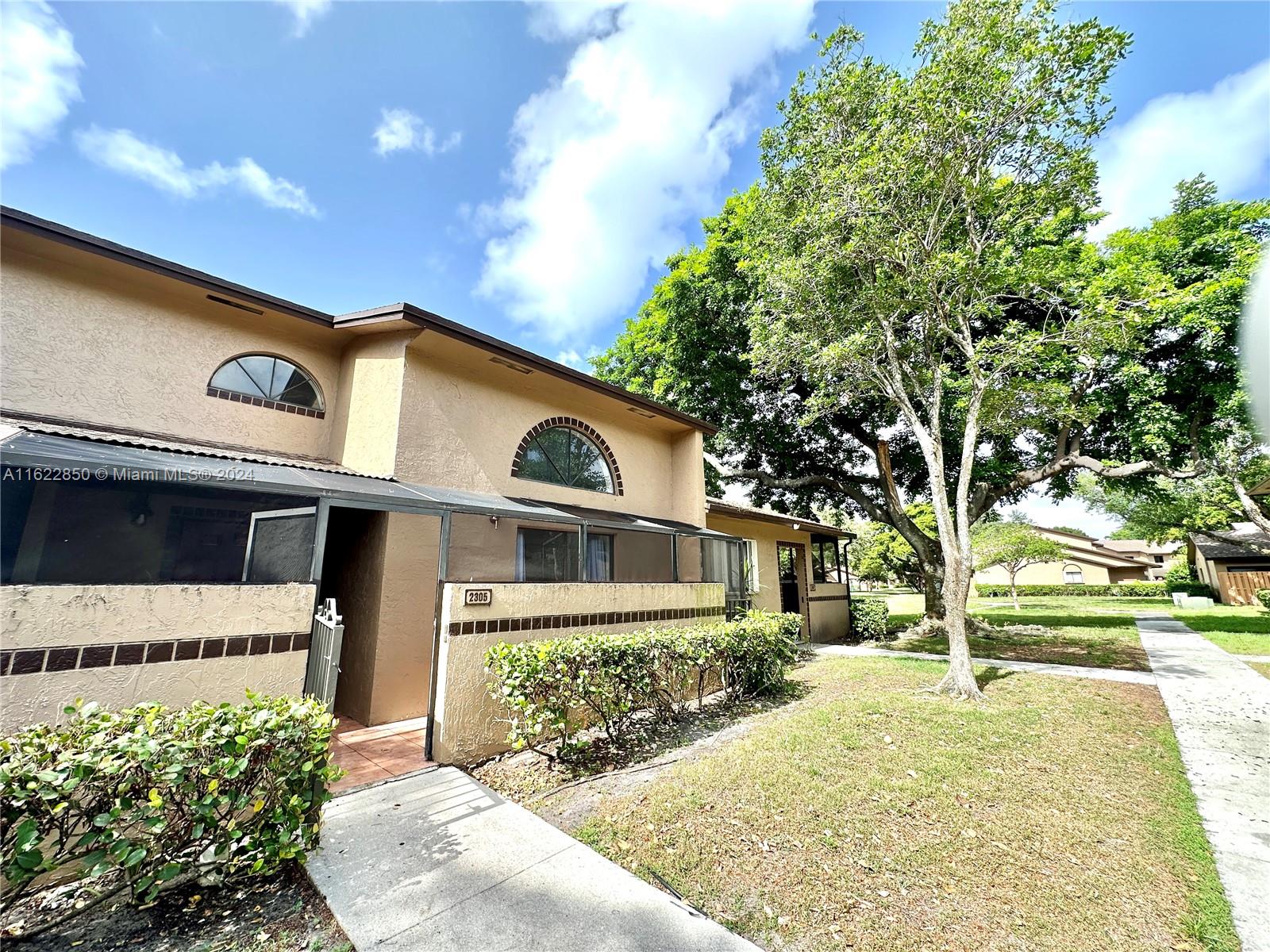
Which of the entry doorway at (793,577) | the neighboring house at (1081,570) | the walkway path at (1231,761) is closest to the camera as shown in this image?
the walkway path at (1231,761)

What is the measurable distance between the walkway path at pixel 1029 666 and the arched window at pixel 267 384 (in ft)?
42.9

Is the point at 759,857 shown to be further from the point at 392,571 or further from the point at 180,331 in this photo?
the point at 180,331

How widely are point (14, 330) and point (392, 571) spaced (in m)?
4.84

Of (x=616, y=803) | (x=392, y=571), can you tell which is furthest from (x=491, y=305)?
(x=616, y=803)

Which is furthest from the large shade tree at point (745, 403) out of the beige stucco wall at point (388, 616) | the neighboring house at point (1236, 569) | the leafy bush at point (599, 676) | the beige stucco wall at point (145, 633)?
the neighboring house at point (1236, 569)

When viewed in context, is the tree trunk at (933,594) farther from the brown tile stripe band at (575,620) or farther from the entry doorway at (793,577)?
the brown tile stripe band at (575,620)

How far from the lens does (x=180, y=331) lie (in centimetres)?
675

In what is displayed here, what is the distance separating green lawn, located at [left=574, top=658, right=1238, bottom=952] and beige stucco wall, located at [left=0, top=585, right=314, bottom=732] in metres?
3.08

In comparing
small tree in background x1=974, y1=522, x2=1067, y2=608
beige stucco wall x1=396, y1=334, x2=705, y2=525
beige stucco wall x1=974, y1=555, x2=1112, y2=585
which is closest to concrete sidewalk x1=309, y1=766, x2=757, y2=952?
beige stucco wall x1=396, y1=334, x2=705, y2=525

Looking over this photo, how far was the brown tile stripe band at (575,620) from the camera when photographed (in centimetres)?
582

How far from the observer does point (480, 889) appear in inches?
133

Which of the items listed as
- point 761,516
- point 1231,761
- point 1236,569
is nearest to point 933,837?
point 1231,761

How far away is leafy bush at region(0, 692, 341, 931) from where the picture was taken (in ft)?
8.57

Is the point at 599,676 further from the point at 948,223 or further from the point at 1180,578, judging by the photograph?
the point at 1180,578
